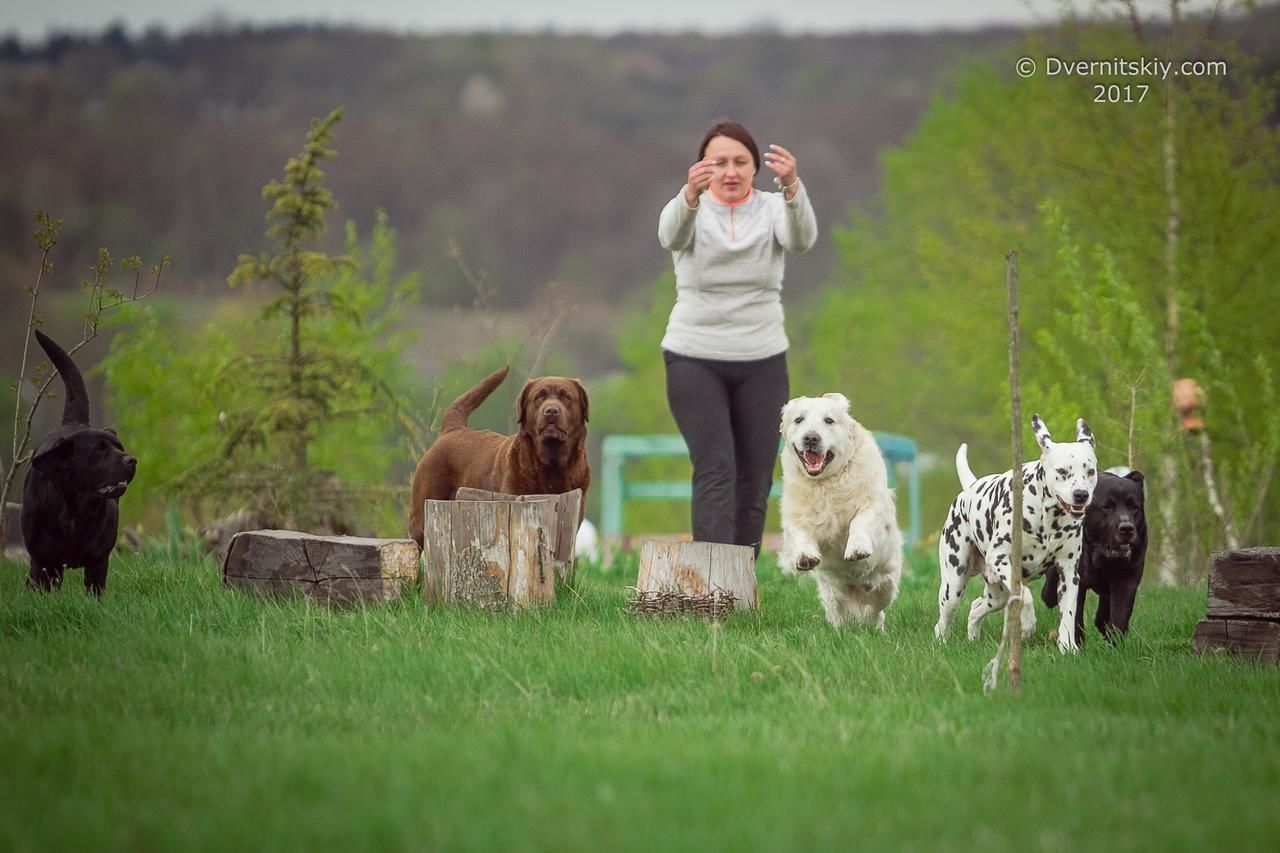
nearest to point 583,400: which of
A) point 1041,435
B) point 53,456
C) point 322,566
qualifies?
point 322,566

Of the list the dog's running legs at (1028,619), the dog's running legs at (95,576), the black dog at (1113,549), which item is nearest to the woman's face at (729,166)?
the black dog at (1113,549)

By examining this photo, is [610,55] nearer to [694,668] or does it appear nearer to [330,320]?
[330,320]

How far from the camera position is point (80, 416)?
7.61m

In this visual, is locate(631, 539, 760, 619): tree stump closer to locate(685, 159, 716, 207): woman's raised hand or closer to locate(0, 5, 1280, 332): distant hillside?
locate(685, 159, 716, 207): woman's raised hand

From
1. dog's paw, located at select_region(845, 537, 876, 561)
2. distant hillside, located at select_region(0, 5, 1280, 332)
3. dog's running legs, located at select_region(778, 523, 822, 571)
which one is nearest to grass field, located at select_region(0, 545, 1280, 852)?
dog's running legs, located at select_region(778, 523, 822, 571)

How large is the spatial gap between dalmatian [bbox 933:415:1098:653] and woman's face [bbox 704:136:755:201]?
2.31m

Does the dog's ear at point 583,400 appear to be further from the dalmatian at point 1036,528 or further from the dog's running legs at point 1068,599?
the dog's running legs at point 1068,599

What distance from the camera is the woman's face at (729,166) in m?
7.85

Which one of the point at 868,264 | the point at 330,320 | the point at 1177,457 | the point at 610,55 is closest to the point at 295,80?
the point at 610,55

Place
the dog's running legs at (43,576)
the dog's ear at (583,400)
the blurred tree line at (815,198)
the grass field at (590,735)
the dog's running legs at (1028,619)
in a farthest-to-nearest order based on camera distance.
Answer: the blurred tree line at (815,198), the dog's ear at (583,400), the dog's running legs at (43,576), the dog's running legs at (1028,619), the grass field at (590,735)

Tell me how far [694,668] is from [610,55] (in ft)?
266

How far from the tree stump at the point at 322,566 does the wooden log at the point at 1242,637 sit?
4.19 meters

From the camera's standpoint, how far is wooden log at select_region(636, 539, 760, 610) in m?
7.11

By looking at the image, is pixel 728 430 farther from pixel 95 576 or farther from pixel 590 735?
pixel 95 576
